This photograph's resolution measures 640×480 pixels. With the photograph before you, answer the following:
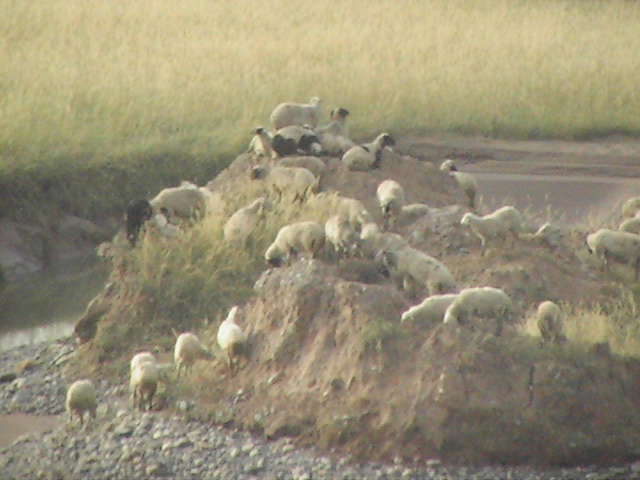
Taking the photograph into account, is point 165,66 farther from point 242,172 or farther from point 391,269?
point 391,269

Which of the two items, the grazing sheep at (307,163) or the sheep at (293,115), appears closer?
the grazing sheep at (307,163)

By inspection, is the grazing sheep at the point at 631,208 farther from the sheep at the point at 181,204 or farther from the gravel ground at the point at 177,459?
the gravel ground at the point at 177,459

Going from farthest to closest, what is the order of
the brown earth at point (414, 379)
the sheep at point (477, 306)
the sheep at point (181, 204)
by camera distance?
the sheep at point (181, 204)
the sheep at point (477, 306)
the brown earth at point (414, 379)

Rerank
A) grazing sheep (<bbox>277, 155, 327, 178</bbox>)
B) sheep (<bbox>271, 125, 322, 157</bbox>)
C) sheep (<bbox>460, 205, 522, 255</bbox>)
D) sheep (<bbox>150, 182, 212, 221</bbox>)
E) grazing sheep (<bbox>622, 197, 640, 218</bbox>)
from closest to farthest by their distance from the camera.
Result: sheep (<bbox>460, 205, 522, 255</bbox>) → sheep (<bbox>150, 182, 212, 221</bbox>) → grazing sheep (<bbox>277, 155, 327, 178</bbox>) → sheep (<bbox>271, 125, 322, 157</bbox>) → grazing sheep (<bbox>622, 197, 640, 218</bbox>)

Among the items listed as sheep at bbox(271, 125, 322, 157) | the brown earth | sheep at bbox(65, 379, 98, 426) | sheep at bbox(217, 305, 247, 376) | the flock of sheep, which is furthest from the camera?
sheep at bbox(271, 125, 322, 157)

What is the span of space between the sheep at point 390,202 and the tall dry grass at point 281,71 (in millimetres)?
4857

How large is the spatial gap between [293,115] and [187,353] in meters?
4.29

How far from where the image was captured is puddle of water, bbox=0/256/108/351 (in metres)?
12.7

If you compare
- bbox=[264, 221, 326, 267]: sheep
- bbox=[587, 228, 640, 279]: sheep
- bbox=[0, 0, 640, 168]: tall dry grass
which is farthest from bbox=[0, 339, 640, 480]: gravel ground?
bbox=[0, 0, 640, 168]: tall dry grass

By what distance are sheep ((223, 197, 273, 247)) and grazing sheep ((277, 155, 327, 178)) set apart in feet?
3.55

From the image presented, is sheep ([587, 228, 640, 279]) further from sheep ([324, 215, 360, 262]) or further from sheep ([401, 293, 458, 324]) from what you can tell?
sheep ([401, 293, 458, 324])

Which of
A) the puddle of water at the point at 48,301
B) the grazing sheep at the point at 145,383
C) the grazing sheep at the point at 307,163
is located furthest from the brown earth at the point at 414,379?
the puddle of water at the point at 48,301

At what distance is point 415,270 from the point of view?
394 inches

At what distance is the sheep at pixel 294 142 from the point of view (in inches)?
499
